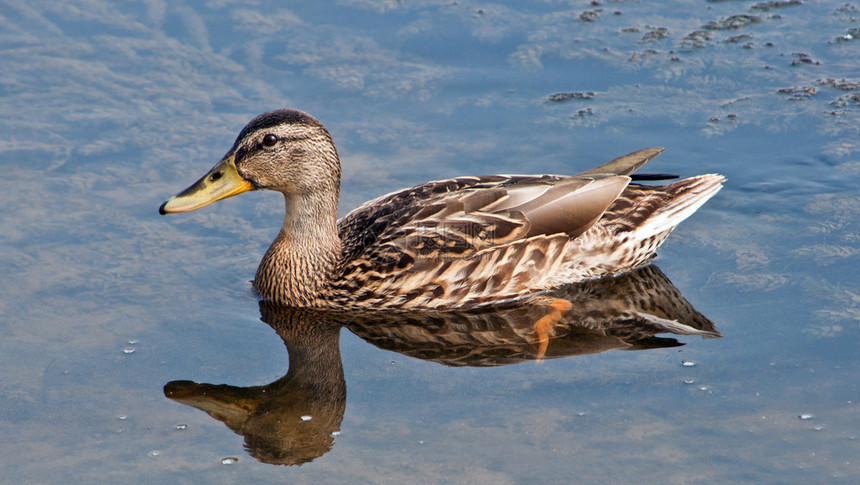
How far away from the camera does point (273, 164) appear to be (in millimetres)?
8305

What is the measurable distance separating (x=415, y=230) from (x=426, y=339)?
0.87 m

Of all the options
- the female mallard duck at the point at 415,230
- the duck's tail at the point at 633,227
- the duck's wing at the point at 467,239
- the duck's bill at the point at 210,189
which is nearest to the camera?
the duck's bill at the point at 210,189

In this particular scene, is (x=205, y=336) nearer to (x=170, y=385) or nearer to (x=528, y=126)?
(x=170, y=385)

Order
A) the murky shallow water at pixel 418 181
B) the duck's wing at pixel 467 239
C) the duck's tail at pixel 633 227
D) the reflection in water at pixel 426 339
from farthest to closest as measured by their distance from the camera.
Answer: the duck's tail at pixel 633 227, the duck's wing at pixel 467 239, the reflection in water at pixel 426 339, the murky shallow water at pixel 418 181

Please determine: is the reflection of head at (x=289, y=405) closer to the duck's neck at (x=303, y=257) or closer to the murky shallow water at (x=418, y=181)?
the murky shallow water at (x=418, y=181)

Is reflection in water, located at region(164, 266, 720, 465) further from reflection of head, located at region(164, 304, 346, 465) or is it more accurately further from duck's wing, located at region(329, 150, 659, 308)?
duck's wing, located at region(329, 150, 659, 308)

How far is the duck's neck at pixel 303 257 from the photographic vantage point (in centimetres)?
855

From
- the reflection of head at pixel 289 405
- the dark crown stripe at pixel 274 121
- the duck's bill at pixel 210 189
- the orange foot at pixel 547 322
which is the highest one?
the dark crown stripe at pixel 274 121

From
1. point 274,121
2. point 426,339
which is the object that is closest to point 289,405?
point 426,339

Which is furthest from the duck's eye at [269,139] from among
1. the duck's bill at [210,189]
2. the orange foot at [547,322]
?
the orange foot at [547,322]

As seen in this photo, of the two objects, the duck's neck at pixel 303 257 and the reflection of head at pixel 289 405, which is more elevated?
the duck's neck at pixel 303 257

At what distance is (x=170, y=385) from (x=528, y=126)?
4.73 m

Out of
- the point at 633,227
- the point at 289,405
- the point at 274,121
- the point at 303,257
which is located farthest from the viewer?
the point at 633,227

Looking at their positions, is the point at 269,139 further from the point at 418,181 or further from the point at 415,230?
the point at 418,181
